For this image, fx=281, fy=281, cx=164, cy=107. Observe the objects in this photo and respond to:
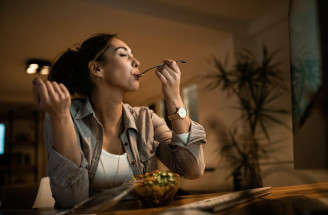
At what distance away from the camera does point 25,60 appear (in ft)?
15.3

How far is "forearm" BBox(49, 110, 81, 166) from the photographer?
81 cm

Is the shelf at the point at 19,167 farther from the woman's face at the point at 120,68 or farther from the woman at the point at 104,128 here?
the woman's face at the point at 120,68

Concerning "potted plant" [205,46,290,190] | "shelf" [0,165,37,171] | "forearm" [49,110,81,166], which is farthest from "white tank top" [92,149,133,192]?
"shelf" [0,165,37,171]

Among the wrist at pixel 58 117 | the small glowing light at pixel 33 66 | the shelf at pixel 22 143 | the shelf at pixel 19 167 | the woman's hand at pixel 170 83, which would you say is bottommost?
the shelf at pixel 19 167

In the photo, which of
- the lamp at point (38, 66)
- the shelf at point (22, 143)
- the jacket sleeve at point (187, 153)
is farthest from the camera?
the shelf at point (22, 143)

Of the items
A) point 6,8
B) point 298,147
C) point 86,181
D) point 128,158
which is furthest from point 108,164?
point 6,8

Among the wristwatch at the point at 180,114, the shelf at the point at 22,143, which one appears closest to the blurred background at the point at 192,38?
the wristwatch at the point at 180,114

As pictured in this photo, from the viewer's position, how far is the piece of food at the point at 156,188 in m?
0.67

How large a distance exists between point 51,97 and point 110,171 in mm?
475

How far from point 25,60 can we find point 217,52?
3.15 m

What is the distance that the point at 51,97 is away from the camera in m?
0.76

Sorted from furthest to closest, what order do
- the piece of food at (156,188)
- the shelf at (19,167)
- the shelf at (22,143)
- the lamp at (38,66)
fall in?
the shelf at (22,143)
the shelf at (19,167)
the lamp at (38,66)
the piece of food at (156,188)

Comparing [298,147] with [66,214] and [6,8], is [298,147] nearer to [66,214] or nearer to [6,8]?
[66,214]

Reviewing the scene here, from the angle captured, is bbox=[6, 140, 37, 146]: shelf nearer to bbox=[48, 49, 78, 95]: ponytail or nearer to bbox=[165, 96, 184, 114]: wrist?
bbox=[48, 49, 78, 95]: ponytail
